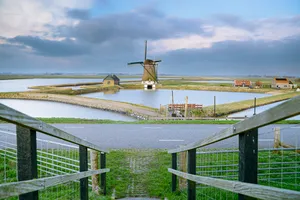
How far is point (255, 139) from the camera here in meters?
1.99

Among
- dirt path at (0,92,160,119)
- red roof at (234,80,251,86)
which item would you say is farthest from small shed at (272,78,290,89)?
dirt path at (0,92,160,119)

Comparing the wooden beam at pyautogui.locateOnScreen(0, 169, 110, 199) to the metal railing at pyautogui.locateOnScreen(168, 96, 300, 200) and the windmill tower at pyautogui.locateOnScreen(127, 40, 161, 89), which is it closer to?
the metal railing at pyautogui.locateOnScreen(168, 96, 300, 200)

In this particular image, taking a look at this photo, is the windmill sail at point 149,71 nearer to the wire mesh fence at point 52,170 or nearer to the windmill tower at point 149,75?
the windmill tower at point 149,75

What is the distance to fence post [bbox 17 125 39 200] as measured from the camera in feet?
6.86

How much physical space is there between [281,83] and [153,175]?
164ft

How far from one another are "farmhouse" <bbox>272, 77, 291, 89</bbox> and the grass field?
45.6 metres

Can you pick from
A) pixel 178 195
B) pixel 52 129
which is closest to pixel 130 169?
pixel 178 195

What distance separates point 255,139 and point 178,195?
360 centimetres

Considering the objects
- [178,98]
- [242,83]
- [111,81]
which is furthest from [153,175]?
[111,81]

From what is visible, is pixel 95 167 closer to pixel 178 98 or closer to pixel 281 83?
pixel 178 98

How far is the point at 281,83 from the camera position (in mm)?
51250

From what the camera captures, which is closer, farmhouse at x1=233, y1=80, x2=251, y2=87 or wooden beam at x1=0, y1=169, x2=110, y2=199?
wooden beam at x1=0, y1=169, x2=110, y2=199

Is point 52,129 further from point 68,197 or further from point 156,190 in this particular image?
point 156,190

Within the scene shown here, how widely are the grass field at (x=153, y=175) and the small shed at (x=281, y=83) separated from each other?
4565 cm
